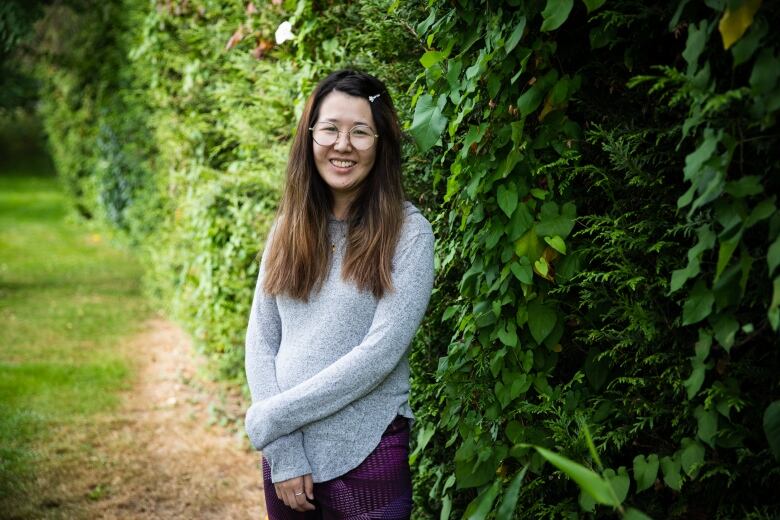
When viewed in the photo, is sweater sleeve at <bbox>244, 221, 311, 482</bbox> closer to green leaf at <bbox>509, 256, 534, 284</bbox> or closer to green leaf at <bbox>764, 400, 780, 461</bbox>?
green leaf at <bbox>509, 256, 534, 284</bbox>

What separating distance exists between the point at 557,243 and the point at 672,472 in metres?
0.62

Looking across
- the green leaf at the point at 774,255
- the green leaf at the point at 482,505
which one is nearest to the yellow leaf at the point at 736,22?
the green leaf at the point at 774,255

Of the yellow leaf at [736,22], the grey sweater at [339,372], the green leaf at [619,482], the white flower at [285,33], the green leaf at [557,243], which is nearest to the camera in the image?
the yellow leaf at [736,22]

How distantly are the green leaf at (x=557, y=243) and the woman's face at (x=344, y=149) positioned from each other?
0.61 metres

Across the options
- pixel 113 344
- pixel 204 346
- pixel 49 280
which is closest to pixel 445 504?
pixel 204 346

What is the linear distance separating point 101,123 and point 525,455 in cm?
Result: 1150

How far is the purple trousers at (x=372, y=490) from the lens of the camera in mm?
2303

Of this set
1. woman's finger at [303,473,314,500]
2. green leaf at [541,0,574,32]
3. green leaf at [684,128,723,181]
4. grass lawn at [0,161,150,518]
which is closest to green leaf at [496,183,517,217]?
green leaf at [541,0,574,32]

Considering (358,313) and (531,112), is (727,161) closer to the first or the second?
(531,112)

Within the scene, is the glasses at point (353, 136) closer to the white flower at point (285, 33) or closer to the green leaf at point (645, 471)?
the green leaf at point (645, 471)

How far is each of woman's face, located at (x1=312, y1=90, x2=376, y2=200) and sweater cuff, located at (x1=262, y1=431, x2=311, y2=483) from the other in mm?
752

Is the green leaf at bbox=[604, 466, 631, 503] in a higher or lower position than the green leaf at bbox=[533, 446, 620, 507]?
lower

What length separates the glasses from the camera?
2.40 metres

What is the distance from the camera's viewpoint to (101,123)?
1246 cm
